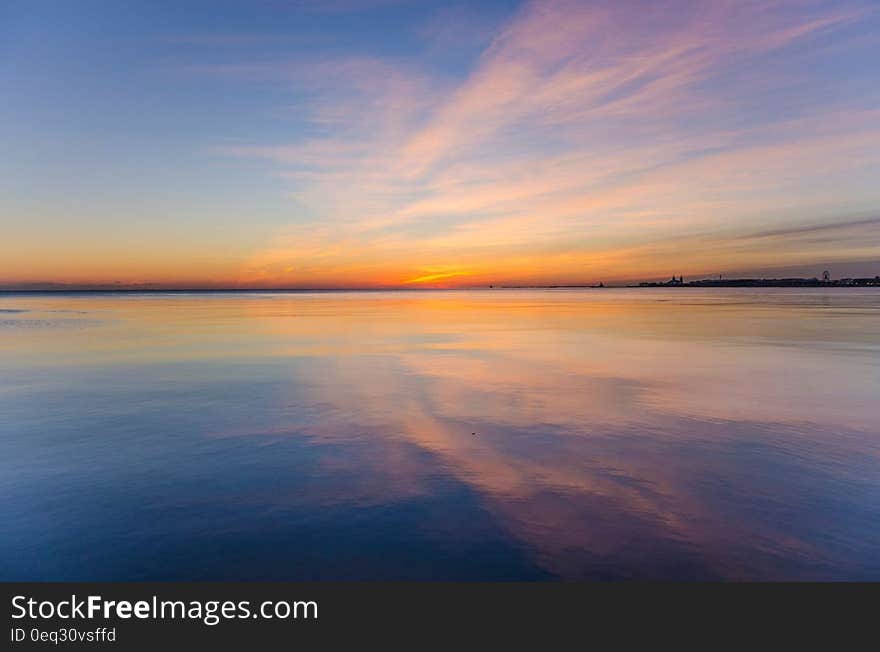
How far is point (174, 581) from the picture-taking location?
201 inches

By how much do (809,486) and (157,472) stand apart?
8.97 meters

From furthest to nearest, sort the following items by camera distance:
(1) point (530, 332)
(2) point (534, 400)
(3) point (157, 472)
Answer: (1) point (530, 332), (2) point (534, 400), (3) point (157, 472)

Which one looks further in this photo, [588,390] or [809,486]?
[588,390]

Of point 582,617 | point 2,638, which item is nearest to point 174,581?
point 2,638

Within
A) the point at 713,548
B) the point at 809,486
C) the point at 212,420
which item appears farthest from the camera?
the point at 212,420

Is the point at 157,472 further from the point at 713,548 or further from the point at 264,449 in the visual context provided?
the point at 713,548

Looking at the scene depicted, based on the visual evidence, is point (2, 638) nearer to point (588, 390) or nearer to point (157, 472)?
point (157, 472)

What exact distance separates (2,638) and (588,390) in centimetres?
1164

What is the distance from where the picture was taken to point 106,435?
9.72 m

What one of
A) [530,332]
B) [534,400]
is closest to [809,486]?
[534,400]

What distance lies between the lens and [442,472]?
776 cm

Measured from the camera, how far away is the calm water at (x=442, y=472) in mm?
5441

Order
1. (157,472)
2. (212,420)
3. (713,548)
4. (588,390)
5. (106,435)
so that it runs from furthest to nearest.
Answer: (588,390), (212,420), (106,435), (157,472), (713,548)

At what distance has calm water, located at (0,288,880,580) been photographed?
17.9 ft
